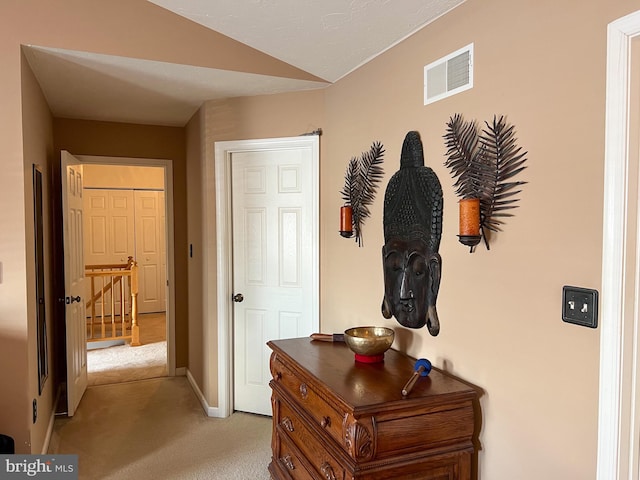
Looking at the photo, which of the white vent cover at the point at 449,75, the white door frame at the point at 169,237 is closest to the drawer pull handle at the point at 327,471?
the white vent cover at the point at 449,75

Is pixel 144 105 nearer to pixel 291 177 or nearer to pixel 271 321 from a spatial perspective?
pixel 291 177

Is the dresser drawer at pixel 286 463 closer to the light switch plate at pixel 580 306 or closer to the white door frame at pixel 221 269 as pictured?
the white door frame at pixel 221 269

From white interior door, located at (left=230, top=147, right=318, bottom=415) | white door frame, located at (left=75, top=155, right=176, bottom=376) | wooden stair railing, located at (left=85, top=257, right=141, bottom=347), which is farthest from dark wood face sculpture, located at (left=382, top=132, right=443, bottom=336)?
wooden stair railing, located at (left=85, top=257, right=141, bottom=347)

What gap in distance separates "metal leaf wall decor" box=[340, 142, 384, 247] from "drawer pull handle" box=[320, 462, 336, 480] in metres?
1.32

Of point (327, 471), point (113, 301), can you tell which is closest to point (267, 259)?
point (327, 471)

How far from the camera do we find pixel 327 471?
199 centimetres

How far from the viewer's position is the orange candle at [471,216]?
182cm

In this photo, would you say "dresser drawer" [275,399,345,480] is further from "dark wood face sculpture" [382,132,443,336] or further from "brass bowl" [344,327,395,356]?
"dark wood face sculpture" [382,132,443,336]

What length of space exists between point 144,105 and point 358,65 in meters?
1.89

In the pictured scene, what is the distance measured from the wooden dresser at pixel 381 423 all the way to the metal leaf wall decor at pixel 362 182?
3.19 ft

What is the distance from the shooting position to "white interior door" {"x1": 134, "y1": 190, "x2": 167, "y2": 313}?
7754mm

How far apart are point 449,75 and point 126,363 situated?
14.7 ft

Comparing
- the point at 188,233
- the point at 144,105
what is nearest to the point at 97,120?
the point at 144,105

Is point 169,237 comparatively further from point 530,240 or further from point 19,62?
point 530,240
